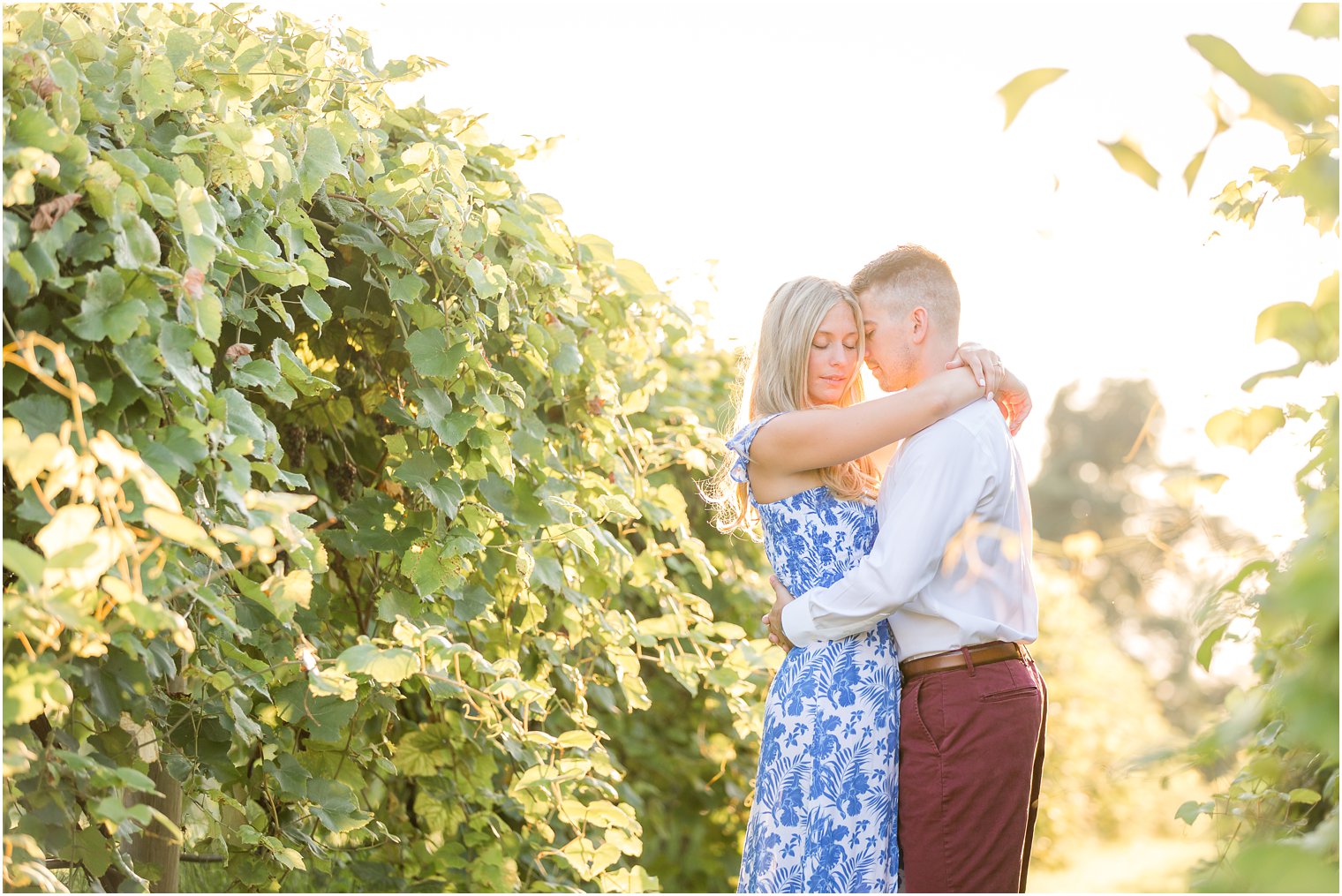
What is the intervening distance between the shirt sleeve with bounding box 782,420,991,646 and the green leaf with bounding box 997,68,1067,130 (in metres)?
1.28

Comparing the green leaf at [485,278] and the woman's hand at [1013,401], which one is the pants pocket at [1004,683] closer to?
the woman's hand at [1013,401]

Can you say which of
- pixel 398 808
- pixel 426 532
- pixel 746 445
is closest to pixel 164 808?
pixel 426 532

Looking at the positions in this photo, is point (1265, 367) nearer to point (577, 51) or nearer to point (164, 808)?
point (164, 808)

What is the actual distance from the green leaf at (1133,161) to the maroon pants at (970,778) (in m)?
1.34

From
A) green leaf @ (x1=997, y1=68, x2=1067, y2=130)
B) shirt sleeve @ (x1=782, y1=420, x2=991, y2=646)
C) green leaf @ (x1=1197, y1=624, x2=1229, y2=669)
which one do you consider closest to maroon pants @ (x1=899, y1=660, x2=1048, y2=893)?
shirt sleeve @ (x1=782, y1=420, x2=991, y2=646)

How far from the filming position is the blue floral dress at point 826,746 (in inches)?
79.9

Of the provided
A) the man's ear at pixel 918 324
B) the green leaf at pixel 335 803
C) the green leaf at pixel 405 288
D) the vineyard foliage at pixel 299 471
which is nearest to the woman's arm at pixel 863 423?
the man's ear at pixel 918 324

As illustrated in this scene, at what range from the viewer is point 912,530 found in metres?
1.99

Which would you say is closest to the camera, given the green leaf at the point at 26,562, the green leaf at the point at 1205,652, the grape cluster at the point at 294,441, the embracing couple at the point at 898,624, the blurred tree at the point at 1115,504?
the green leaf at the point at 26,562

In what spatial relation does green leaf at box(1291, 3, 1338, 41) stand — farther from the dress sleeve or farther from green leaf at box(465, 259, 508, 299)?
the dress sleeve

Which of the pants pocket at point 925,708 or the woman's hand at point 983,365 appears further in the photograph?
the woman's hand at point 983,365

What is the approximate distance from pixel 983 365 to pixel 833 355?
294mm

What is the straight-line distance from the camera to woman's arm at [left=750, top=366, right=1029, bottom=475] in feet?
6.79

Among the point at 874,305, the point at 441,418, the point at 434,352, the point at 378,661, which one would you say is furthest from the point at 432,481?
the point at 874,305
